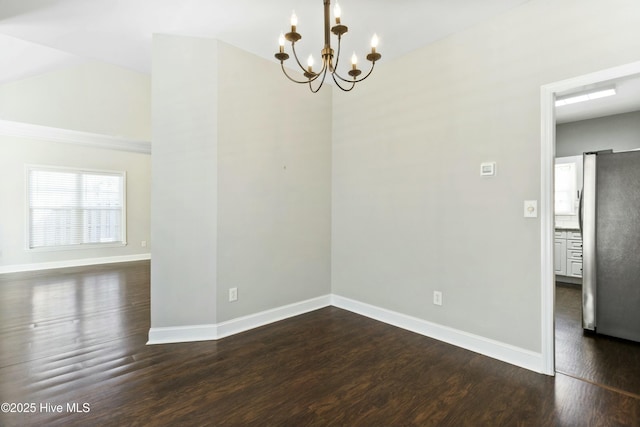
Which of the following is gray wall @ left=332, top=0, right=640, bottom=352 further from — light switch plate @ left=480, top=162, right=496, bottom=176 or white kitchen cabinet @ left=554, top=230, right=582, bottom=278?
white kitchen cabinet @ left=554, top=230, right=582, bottom=278

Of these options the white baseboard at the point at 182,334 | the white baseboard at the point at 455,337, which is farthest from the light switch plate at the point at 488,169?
the white baseboard at the point at 182,334

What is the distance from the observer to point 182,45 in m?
2.80

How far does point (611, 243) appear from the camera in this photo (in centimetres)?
286

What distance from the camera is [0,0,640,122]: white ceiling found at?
2.36m

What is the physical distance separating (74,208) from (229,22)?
6449mm

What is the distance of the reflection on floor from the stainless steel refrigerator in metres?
0.15

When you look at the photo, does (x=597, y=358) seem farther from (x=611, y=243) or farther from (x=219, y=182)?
(x=219, y=182)

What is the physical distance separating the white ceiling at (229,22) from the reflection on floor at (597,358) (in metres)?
2.83

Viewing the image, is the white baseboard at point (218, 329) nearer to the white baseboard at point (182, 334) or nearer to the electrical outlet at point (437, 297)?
the white baseboard at point (182, 334)

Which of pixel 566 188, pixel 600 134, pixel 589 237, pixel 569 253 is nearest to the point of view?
pixel 589 237

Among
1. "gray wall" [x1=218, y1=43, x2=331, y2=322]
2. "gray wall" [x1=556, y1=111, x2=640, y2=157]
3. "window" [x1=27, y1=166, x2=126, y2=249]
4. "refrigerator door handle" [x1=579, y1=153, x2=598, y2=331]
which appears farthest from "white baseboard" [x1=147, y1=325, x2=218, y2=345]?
"gray wall" [x1=556, y1=111, x2=640, y2=157]

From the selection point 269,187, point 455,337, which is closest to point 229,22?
point 269,187

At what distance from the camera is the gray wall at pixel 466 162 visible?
2225 mm

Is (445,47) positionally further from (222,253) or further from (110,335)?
(110,335)
